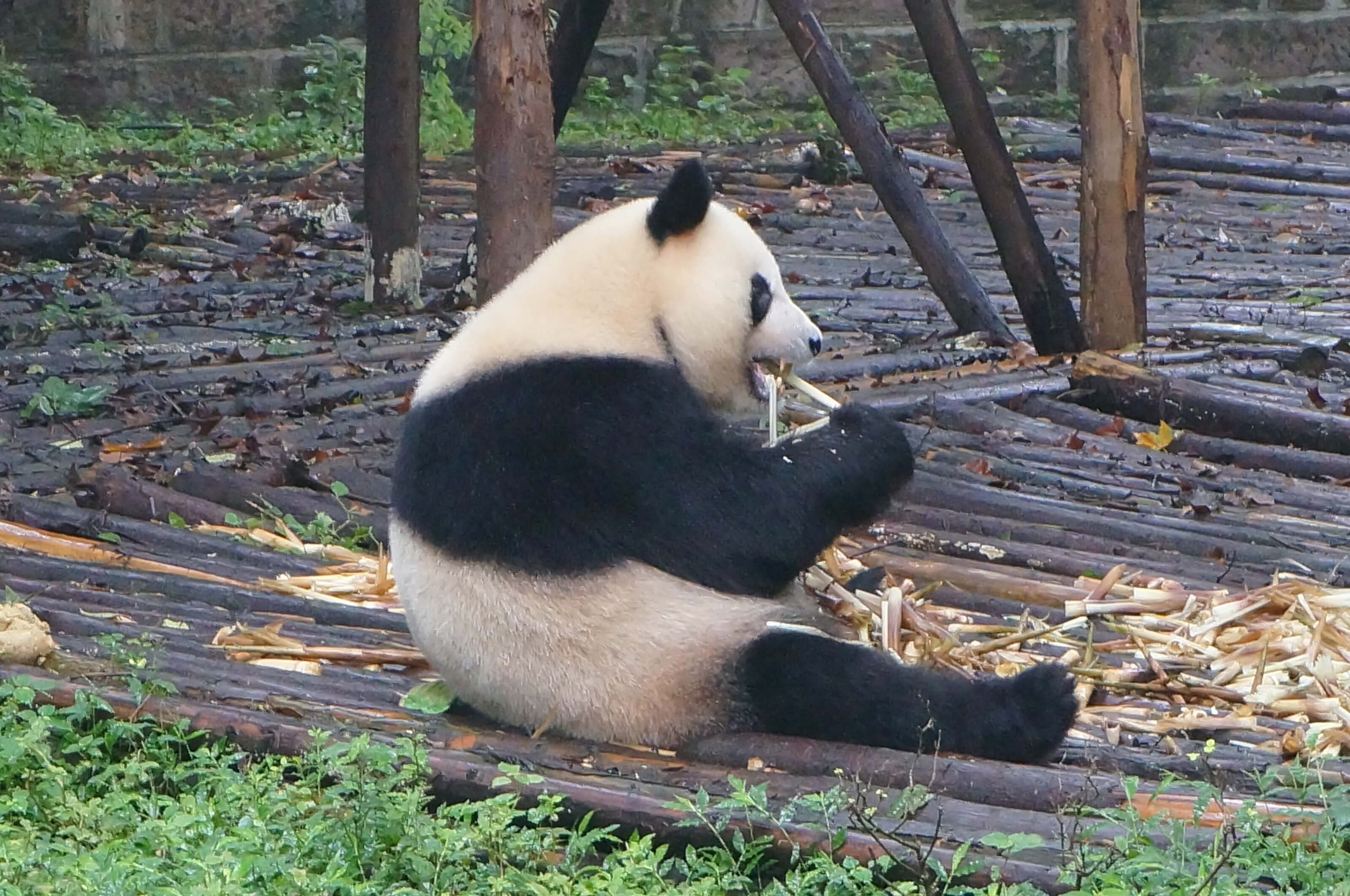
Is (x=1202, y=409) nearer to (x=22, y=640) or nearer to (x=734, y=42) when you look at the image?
(x=22, y=640)

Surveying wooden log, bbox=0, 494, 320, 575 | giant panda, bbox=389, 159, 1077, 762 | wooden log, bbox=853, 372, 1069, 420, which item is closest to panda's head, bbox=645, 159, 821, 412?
giant panda, bbox=389, 159, 1077, 762

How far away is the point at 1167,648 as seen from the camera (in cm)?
394

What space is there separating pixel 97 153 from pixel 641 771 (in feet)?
31.3

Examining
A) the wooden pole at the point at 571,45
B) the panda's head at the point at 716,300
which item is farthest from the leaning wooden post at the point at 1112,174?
the panda's head at the point at 716,300

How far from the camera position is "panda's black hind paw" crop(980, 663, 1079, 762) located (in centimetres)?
336

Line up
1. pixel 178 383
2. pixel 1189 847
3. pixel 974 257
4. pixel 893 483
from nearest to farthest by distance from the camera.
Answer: pixel 1189 847 → pixel 893 483 → pixel 178 383 → pixel 974 257

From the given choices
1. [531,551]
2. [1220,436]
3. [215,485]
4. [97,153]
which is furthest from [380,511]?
[97,153]

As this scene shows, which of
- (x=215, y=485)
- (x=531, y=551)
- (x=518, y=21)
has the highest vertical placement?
(x=518, y=21)

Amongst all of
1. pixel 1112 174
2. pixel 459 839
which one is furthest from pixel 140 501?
pixel 1112 174

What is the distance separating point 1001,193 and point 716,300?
3.03 metres

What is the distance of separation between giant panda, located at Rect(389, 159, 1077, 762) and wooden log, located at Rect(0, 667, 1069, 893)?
23 cm

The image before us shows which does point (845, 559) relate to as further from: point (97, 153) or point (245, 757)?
point (97, 153)

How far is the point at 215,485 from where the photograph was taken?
17.8 ft

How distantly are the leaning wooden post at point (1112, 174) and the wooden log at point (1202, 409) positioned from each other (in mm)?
389
